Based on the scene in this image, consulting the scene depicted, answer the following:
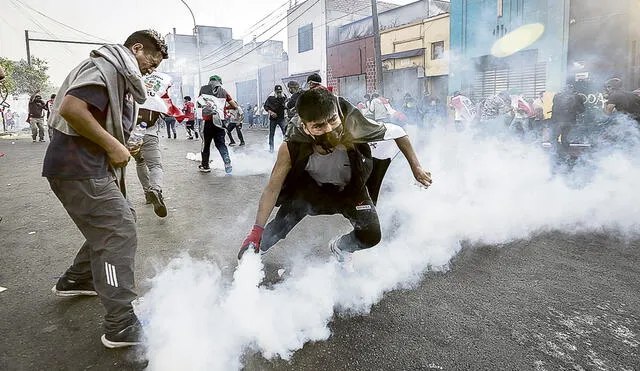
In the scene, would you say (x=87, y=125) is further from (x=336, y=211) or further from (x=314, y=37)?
(x=314, y=37)

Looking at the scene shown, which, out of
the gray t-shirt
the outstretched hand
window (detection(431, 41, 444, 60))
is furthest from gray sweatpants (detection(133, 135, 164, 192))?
window (detection(431, 41, 444, 60))

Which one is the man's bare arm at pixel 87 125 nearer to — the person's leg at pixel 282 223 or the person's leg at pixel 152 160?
the person's leg at pixel 282 223

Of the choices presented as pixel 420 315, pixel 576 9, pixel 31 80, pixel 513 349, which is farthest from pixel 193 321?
pixel 31 80

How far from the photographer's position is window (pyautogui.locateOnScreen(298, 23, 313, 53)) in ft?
97.8

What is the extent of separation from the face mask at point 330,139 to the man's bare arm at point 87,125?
1.05 meters

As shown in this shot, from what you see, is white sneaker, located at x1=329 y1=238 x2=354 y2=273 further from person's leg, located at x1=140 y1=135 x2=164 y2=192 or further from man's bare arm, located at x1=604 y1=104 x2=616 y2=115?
man's bare arm, located at x1=604 y1=104 x2=616 y2=115

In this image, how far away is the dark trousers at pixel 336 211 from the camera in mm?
2975

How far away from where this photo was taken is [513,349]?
7.55ft

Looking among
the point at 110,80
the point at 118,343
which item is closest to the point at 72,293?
the point at 118,343

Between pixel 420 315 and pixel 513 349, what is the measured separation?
1.78ft

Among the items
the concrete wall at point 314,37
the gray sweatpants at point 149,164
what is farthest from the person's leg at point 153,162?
the concrete wall at point 314,37

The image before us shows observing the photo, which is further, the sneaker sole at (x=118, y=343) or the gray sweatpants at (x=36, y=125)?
the gray sweatpants at (x=36, y=125)

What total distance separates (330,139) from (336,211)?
65 cm

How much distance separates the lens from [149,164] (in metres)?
5.22
